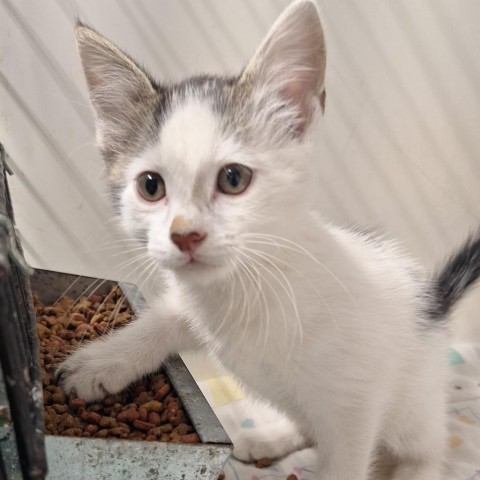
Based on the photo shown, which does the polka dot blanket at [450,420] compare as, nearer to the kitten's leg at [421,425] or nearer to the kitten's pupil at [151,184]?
the kitten's leg at [421,425]

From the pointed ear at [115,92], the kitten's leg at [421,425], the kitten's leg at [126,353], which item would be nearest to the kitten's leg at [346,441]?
the kitten's leg at [421,425]

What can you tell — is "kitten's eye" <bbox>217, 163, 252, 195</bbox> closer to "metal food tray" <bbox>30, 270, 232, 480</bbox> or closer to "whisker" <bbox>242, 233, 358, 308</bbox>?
"whisker" <bbox>242, 233, 358, 308</bbox>

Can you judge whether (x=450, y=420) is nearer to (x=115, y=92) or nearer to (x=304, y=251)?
(x=304, y=251)

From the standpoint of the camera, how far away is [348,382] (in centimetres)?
103

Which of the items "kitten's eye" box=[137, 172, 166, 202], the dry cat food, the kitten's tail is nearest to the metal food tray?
the dry cat food

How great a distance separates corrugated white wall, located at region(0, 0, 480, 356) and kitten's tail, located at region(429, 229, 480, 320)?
40 cm

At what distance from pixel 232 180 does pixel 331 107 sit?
816 mm

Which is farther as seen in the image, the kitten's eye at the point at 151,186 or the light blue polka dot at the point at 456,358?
the light blue polka dot at the point at 456,358

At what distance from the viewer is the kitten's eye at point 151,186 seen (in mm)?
945

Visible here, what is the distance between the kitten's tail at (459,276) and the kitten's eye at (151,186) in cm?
72

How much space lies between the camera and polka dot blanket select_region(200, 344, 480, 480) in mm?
1346

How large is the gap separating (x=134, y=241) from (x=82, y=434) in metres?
0.35

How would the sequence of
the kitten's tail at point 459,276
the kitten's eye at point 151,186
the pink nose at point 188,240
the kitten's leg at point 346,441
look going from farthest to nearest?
the kitten's tail at point 459,276
the kitten's leg at point 346,441
the kitten's eye at point 151,186
the pink nose at point 188,240

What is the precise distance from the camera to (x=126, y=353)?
117cm
